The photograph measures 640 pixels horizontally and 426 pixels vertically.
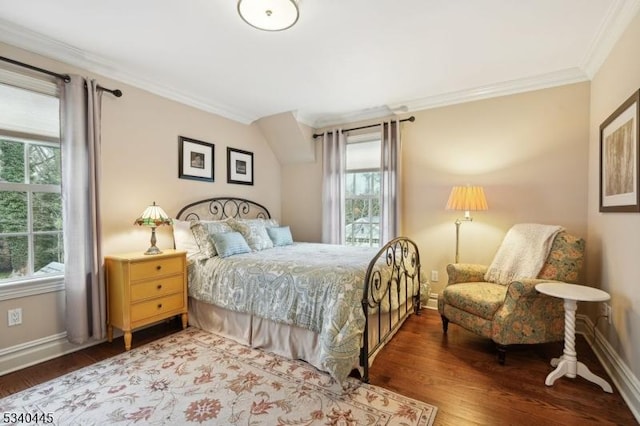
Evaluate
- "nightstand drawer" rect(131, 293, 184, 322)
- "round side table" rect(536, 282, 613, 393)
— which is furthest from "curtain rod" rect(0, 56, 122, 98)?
"round side table" rect(536, 282, 613, 393)

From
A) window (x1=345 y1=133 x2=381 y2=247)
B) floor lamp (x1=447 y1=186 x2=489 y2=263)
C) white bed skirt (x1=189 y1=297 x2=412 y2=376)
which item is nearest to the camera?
white bed skirt (x1=189 y1=297 x2=412 y2=376)

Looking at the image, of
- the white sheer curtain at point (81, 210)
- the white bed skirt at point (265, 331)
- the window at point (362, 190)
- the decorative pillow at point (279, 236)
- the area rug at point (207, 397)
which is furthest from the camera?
the window at point (362, 190)

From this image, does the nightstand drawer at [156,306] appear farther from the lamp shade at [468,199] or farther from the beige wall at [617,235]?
the beige wall at [617,235]

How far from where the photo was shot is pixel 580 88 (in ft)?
9.39

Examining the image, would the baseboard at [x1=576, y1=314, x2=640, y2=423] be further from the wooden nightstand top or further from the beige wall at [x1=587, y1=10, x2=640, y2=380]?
the wooden nightstand top

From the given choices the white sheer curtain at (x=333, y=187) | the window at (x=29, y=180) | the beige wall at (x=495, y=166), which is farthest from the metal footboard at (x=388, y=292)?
the window at (x=29, y=180)

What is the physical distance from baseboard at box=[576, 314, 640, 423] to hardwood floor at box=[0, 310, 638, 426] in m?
0.04

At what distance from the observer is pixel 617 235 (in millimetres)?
2150

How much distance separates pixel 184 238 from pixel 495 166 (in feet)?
11.2

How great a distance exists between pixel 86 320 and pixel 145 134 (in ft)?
5.85

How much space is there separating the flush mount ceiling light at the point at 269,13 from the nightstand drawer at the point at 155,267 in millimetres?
2088

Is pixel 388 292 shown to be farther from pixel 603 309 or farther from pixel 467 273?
pixel 603 309

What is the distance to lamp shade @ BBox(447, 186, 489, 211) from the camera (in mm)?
3006

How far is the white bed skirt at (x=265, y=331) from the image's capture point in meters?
2.30
